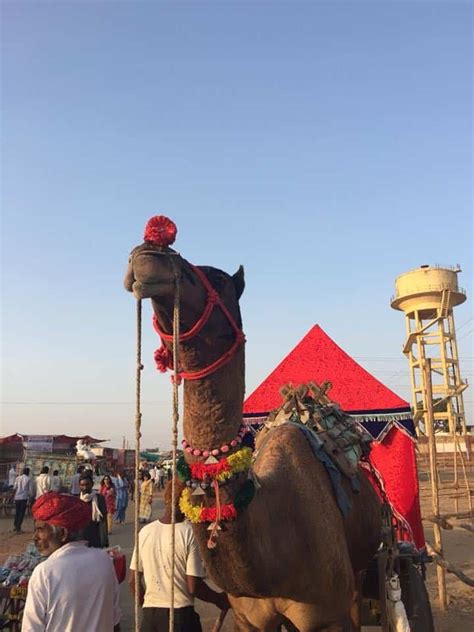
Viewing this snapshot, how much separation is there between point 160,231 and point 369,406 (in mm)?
5886

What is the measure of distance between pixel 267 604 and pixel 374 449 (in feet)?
13.9

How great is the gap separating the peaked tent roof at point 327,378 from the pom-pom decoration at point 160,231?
5629 millimetres

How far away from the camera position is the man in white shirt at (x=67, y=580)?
8.56ft

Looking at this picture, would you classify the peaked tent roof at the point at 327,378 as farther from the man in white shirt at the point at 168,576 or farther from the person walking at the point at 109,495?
the person walking at the point at 109,495

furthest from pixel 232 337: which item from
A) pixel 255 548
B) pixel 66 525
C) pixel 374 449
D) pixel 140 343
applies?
pixel 374 449

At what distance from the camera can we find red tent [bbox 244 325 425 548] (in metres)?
6.94

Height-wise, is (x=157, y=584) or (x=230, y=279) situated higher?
(x=230, y=279)

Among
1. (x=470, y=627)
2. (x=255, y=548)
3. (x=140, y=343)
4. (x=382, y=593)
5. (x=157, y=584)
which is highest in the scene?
(x=140, y=343)

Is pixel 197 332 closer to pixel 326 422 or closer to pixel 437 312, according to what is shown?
pixel 326 422

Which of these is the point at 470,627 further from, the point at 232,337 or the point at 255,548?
the point at 232,337

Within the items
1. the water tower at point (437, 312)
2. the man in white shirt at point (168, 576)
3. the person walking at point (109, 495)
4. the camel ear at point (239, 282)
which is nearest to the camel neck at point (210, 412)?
the camel ear at point (239, 282)

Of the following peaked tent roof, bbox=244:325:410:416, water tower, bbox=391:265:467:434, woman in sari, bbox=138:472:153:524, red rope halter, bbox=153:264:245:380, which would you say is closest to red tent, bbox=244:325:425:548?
peaked tent roof, bbox=244:325:410:416

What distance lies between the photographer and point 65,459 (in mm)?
22062

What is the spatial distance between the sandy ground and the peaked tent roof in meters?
2.65
